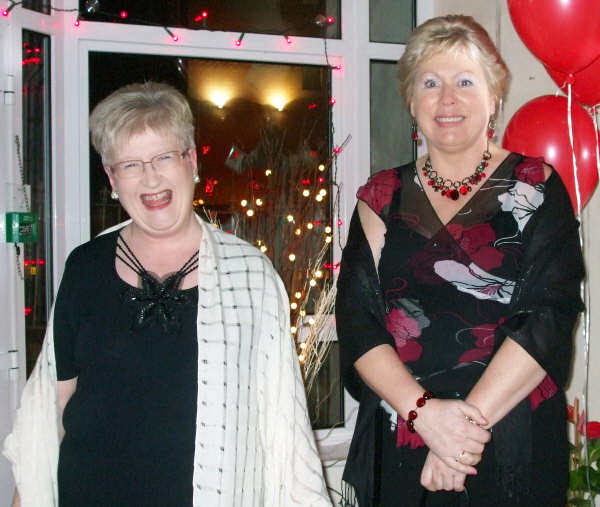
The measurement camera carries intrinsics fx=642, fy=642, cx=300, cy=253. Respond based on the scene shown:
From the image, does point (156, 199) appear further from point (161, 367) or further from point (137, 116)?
point (161, 367)

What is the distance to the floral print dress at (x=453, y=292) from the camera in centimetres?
128

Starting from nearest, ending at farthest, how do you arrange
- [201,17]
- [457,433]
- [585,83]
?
[457,433] < [585,83] < [201,17]

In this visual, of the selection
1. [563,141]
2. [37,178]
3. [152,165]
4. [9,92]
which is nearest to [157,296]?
[152,165]

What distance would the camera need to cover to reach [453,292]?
129cm

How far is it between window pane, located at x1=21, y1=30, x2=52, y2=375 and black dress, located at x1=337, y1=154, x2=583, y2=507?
1822 millimetres

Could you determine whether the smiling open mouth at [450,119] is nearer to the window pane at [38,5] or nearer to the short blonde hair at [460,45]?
the short blonde hair at [460,45]

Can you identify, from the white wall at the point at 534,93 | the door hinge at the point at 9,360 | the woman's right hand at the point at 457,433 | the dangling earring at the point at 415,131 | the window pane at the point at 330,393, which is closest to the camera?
the woman's right hand at the point at 457,433

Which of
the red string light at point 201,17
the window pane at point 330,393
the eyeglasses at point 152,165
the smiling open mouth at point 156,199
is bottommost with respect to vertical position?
the window pane at point 330,393

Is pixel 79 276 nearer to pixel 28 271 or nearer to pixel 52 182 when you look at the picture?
pixel 28 271

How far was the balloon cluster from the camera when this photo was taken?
175 cm

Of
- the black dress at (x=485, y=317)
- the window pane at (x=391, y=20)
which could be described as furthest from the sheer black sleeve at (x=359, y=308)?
the window pane at (x=391, y=20)

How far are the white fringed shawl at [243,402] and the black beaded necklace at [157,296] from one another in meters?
0.05

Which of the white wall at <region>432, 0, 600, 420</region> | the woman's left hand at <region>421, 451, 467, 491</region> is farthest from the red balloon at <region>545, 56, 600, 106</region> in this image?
the woman's left hand at <region>421, 451, 467, 491</region>

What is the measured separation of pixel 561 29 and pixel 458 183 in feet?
2.30
